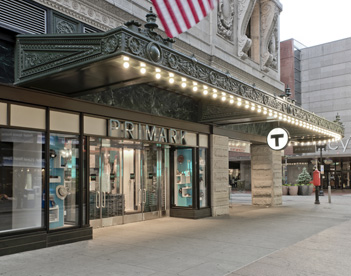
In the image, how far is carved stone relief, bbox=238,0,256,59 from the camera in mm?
18125

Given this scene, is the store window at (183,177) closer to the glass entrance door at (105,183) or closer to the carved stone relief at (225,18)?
the glass entrance door at (105,183)

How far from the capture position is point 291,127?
61.4ft

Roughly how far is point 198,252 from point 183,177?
248 inches

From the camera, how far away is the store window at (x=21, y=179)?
845cm

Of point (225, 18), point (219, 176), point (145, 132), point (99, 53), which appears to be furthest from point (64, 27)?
point (225, 18)

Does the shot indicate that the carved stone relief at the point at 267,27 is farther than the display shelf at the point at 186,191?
Yes

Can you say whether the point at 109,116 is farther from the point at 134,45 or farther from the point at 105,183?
the point at 134,45

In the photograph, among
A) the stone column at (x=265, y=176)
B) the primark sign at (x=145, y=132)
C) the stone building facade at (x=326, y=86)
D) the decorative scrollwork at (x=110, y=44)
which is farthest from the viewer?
the stone building facade at (x=326, y=86)

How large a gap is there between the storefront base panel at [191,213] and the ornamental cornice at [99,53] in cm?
605

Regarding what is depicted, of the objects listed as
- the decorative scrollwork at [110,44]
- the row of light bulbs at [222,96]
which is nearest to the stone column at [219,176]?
the row of light bulbs at [222,96]

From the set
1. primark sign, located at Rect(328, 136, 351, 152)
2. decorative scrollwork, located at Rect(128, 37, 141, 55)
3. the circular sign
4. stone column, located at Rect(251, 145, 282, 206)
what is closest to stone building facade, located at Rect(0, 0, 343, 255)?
decorative scrollwork, located at Rect(128, 37, 141, 55)

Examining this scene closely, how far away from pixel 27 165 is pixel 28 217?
1248 mm

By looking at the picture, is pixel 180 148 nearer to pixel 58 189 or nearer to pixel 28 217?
pixel 58 189

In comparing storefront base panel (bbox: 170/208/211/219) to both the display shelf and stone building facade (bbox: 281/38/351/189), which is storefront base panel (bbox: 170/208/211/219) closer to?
the display shelf
